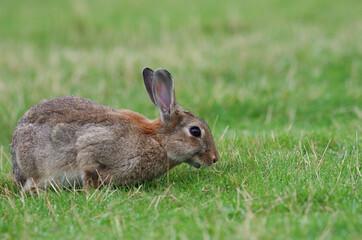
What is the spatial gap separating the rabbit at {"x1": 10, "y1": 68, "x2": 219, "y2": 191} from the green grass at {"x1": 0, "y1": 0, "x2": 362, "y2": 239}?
23cm

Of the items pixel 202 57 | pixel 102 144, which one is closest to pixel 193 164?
pixel 102 144

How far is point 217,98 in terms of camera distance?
8945mm

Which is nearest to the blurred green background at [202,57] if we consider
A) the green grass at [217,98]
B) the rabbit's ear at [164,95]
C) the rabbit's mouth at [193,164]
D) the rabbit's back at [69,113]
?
the green grass at [217,98]

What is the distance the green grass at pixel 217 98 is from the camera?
4195mm

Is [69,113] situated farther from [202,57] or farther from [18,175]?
[202,57]

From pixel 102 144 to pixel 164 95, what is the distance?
0.92 meters

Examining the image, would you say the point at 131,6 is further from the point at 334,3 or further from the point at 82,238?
the point at 82,238

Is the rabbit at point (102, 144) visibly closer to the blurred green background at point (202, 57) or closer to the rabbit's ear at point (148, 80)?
the rabbit's ear at point (148, 80)

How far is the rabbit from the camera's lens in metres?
5.33

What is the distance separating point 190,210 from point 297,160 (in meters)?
1.62

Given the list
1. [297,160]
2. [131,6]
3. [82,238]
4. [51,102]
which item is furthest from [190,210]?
[131,6]

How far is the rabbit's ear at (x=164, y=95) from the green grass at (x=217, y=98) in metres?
0.69

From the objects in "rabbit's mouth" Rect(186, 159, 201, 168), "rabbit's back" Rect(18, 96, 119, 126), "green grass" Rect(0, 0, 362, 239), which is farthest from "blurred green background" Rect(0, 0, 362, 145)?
"rabbit's back" Rect(18, 96, 119, 126)

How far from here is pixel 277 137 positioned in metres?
6.44
